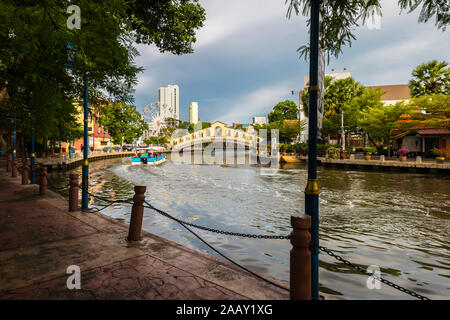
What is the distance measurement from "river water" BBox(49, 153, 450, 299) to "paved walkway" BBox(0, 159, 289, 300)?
7.51 feet

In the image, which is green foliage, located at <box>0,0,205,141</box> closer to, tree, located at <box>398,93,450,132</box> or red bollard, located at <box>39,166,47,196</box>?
red bollard, located at <box>39,166,47,196</box>

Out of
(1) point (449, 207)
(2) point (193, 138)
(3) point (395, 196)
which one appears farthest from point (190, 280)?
(2) point (193, 138)

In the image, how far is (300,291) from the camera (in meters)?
3.10

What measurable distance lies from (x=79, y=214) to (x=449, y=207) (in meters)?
16.5

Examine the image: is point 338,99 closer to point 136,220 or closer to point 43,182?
point 43,182

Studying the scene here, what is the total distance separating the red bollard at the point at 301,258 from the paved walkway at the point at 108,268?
43 centimetres

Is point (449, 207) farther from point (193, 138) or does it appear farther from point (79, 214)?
point (193, 138)

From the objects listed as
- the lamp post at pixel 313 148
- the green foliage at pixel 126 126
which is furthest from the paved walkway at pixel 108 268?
the green foliage at pixel 126 126

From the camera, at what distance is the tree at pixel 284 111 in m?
97.1

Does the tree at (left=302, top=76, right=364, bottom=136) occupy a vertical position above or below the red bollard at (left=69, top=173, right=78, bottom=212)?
above

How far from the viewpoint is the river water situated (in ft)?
19.9

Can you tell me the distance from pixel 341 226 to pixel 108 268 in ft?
28.2

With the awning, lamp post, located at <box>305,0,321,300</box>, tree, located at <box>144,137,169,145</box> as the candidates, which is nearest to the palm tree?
the awning

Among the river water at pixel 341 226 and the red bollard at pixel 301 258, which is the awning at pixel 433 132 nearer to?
the river water at pixel 341 226
